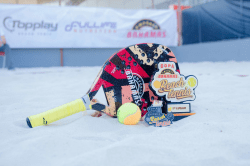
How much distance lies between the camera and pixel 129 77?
3.54 ft

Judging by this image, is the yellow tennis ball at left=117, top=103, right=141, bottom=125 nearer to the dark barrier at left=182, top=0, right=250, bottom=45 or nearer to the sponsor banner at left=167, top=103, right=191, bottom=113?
the sponsor banner at left=167, top=103, right=191, bottom=113

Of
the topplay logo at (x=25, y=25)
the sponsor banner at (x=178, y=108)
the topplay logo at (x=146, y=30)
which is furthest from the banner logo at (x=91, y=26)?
the sponsor banner at (x=178, y=108)

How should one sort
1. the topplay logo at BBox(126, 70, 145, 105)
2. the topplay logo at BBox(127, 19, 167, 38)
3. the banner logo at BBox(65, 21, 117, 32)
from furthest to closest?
the topplay logo at BBox(127, 19, 167, 38)
the banner logo at BBox(65, 21, 117, 32)
the topplay logo at BBox(126, 70, 145, 105)

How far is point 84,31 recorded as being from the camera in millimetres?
5594

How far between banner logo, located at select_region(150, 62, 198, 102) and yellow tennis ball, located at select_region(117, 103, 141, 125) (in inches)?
6.0

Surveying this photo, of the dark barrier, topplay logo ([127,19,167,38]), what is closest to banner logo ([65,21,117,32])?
topplay logo ([127,19,167,38])

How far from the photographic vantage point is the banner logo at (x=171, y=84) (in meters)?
1.07

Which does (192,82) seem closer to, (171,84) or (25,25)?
(171,84)

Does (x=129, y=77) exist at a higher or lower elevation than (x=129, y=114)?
higher

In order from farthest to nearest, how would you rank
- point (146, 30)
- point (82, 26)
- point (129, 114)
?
point (146, 30), point (82, 26), point (129, 114)

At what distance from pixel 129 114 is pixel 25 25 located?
515cm

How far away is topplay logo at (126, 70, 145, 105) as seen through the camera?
1.08 metres

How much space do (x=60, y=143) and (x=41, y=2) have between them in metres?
5.49

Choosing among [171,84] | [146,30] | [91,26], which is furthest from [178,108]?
[146,30]
